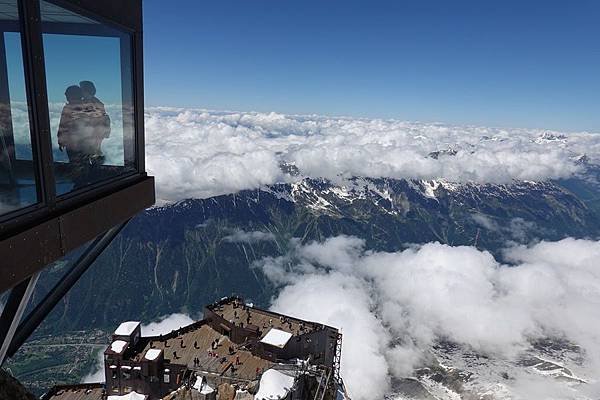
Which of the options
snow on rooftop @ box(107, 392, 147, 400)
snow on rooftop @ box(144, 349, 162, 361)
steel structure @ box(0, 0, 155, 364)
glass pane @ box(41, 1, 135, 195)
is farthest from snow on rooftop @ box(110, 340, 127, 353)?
glass pane @ box(41, 1, 135, 195)

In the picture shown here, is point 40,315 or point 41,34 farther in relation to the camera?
point 40,315

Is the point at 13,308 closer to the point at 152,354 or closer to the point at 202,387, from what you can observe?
the point at 202,387

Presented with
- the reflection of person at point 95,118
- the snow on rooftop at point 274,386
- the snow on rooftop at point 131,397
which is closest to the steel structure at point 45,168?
the reflection of person at point 95,118

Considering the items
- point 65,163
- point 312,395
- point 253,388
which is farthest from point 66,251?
point 312,395

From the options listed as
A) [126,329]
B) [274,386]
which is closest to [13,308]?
[274,386]

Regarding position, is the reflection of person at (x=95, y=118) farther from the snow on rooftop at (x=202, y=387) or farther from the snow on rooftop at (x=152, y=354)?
the snow on rooftop at (x=152, y=354)

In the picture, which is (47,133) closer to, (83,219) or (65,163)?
(65,163)
